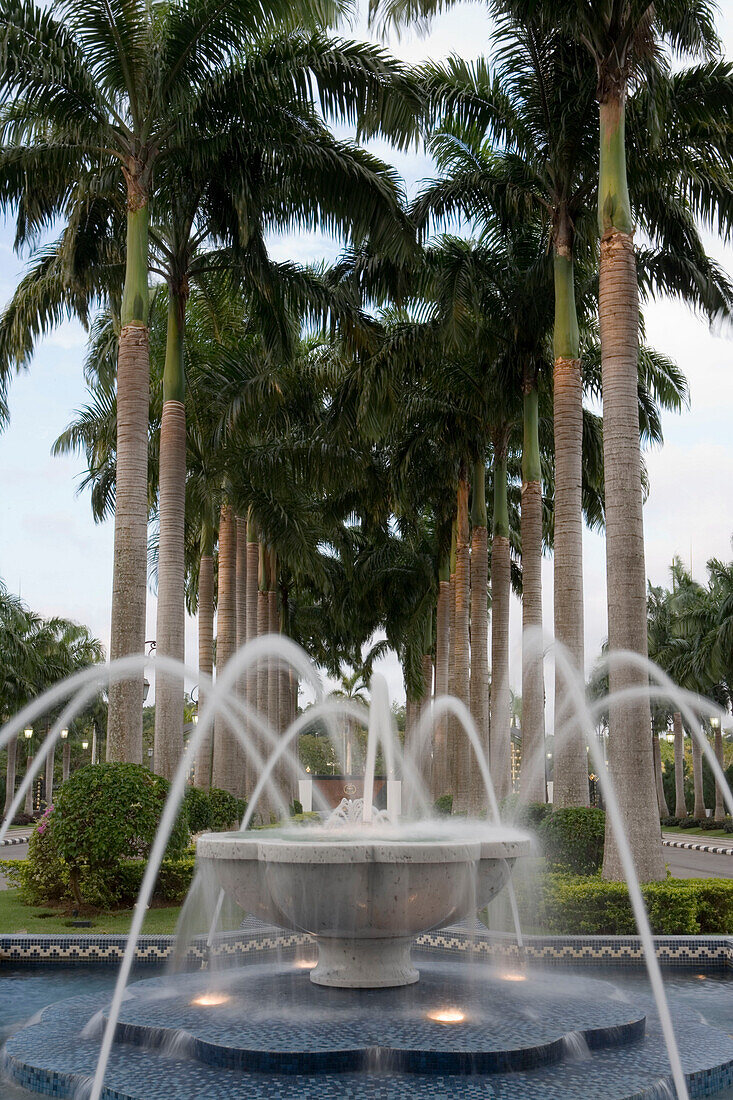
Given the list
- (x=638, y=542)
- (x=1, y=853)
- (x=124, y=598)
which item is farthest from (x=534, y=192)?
(x=1, y=853)

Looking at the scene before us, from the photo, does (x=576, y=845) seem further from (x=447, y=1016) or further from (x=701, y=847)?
(x=701, y=847)

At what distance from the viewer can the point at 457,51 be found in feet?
61.4

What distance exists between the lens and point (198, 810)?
1789 cm

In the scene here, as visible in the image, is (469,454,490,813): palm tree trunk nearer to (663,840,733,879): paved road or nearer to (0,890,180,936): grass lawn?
(663,840,733,879): paved road

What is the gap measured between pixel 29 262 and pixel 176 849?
1015 centimetres

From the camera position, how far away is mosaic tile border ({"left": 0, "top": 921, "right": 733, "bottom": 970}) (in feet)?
36.3

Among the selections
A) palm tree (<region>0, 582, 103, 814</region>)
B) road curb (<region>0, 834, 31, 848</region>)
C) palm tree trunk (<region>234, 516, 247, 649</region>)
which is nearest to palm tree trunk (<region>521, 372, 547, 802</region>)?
palm tree trunk (<region>234, 516, 247, 649</region>)

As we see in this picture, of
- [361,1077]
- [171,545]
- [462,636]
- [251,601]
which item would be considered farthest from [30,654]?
[361,1077]

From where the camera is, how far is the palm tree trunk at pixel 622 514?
1260 cm

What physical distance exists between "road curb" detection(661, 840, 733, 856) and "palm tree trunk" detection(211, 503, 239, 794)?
13763 mm

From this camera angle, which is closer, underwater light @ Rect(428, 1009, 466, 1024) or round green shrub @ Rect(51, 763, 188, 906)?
underwater light @ Rect(428, 1009, 466, 1024)

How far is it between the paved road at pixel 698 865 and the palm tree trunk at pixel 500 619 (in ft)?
13.3

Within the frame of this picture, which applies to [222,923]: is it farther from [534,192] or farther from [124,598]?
[534,192]

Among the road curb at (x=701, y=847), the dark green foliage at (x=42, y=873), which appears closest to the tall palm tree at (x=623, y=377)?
the dark green foliage at (x=42, y=873)
